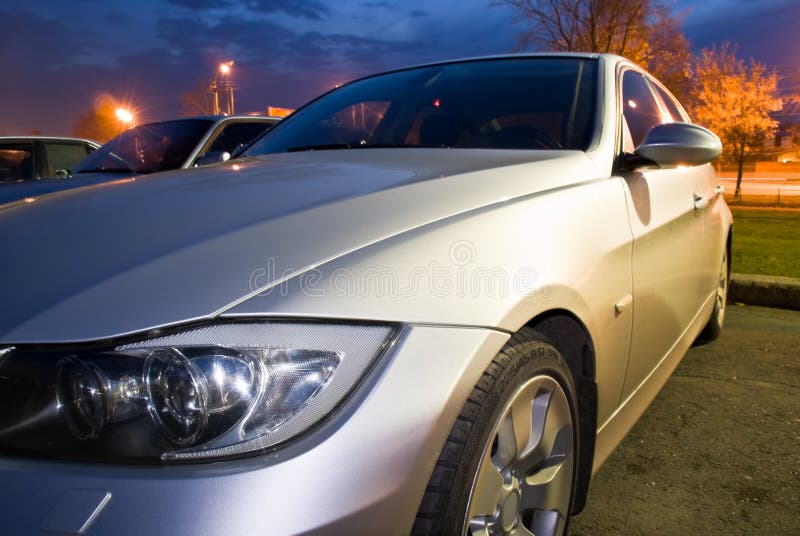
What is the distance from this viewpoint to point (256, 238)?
133cm

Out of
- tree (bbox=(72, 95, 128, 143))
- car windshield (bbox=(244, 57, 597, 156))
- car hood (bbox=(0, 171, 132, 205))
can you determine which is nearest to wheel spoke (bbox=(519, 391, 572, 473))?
car windshield (bbox=(244, 57, 597, 156))

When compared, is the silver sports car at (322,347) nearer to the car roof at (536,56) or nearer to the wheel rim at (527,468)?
the wheel rim at (527,468)

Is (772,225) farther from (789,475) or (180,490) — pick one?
(180,490)

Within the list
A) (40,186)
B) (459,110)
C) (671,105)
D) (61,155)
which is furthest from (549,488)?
(61,155)

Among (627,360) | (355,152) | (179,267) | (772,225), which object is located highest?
(355,152)

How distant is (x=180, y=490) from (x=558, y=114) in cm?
187

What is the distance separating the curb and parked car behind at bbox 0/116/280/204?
13.4 ft

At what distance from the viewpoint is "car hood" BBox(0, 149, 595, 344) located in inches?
45.4

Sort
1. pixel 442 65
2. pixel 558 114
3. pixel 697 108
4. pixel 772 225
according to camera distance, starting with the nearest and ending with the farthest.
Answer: pixel 558 114
pixel 442 65
pixel 772 225
pixel 697 108

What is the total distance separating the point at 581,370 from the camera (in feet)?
6.06

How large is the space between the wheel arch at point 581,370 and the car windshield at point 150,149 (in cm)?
433

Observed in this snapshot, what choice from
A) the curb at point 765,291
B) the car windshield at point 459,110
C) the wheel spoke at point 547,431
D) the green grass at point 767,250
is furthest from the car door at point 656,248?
the green grass at point 767,250

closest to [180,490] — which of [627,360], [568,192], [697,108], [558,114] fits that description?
[568,192]

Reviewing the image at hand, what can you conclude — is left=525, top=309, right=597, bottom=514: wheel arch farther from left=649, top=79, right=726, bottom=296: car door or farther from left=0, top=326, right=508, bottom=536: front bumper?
left=649, top=79, right=726, bottom=296: car door
